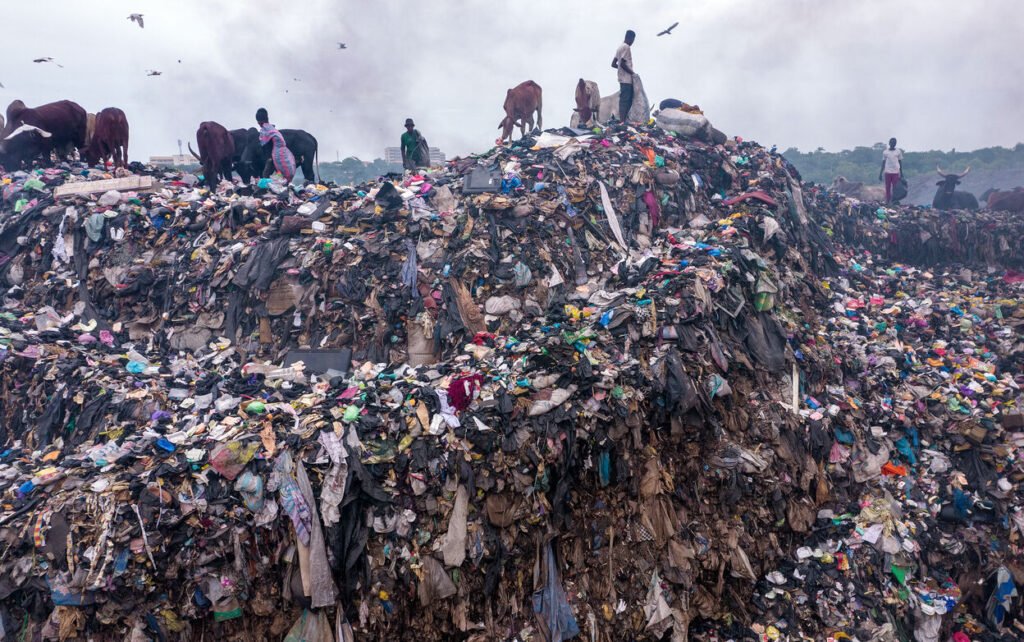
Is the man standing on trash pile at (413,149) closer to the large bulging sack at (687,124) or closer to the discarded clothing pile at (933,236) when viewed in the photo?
the large bulging sack at (687,124)

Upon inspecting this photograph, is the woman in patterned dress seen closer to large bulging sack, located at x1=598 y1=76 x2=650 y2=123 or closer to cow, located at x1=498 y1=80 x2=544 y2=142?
cow, located at x1=498 y1=80 x2=544 y2=142

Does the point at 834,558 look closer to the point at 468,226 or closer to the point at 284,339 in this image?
the point at 468,226

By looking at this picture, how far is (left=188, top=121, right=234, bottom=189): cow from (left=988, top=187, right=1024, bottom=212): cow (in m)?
15.4

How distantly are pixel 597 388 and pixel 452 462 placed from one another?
1.33 meters

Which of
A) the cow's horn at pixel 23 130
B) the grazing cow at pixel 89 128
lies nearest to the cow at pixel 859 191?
the grazing cow at pixel 89 128

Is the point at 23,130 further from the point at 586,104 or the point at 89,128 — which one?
the point at 586,104

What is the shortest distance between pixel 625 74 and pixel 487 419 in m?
6.95

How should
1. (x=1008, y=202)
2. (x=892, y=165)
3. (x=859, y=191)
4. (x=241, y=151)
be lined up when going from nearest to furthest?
1. (x=241, y=151)
2. (x=892, y=165)
3. (x=1008, y=202)
4. (x=859, y=191)

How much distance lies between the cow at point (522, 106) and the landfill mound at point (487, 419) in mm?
1737

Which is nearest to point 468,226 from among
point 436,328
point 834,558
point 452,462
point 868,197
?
point 436,328

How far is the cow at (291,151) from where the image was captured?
26.4 feet

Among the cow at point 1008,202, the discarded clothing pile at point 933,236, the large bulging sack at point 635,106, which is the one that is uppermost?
the large bulging sack at point 635,106

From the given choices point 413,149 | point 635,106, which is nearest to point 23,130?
point 413,149

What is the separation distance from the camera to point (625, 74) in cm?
888
